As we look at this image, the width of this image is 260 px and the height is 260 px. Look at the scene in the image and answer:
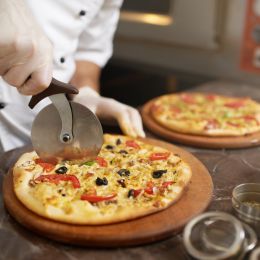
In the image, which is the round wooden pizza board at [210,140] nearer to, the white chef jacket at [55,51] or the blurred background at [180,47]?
the white chef jacket at [55,51]

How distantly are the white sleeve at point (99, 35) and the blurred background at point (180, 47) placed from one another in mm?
331

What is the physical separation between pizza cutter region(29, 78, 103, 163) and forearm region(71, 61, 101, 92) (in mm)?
616

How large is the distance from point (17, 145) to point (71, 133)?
1.40 feet

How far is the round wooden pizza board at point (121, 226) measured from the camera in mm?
983

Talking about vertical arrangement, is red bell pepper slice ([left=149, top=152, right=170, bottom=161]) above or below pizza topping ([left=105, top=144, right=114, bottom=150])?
above

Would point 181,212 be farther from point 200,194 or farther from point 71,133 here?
point 71,133

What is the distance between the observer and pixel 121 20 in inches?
92.1

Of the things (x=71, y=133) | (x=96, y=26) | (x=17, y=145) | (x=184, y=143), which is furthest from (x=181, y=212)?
(x=96, y=26)

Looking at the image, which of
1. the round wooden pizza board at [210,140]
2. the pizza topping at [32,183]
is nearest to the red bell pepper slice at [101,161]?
the pizza topping at [32,183]

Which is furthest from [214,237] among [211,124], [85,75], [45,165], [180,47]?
[180,47]

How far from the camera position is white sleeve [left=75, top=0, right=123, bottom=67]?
74.2 inches

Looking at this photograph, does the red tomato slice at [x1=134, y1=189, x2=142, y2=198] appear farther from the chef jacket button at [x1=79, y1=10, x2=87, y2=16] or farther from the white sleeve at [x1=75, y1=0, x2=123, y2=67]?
the white sleeve at [x1=75, y1=0, x2=123, y2=67]

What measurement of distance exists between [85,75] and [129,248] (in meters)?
1.06

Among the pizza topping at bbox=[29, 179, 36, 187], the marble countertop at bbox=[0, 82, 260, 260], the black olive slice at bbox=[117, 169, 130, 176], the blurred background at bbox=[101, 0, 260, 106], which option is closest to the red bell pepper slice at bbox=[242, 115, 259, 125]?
the marble countertop at bbox=[0, 82, 260, 260]
